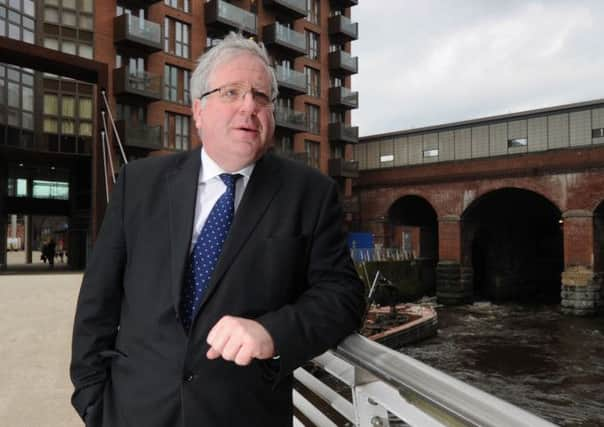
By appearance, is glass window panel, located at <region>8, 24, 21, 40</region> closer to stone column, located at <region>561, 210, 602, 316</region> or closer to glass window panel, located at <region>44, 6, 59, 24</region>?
glass window panel, located at <region>44, 6, 59, 24</region>

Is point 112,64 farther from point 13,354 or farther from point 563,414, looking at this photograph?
point 563,414

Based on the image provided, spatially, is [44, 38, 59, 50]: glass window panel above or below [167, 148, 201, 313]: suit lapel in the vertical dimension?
above

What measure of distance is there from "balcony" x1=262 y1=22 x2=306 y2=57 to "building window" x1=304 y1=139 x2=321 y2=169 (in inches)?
207

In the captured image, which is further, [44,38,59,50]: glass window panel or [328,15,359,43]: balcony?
[328,15,359,43]: balcony

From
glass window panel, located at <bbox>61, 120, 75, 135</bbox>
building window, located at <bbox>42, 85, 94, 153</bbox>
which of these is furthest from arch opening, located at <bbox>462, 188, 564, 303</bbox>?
glass window panel, located at <bbox>61, 120, 75, 135</bbox>

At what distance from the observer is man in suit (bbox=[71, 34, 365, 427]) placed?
1.56 meters

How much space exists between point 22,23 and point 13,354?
19.8 metres

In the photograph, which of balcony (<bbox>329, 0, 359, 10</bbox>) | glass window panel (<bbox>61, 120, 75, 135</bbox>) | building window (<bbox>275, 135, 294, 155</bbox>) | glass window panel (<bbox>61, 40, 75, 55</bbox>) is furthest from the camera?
balcony (<bbox>329, 0, 359, 10</bbox>)

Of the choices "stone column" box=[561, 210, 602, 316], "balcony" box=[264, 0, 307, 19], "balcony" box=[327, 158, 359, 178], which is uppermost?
"balcony" box=[264, 0, 307, 19]

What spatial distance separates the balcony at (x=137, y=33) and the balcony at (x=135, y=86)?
1.23 meters

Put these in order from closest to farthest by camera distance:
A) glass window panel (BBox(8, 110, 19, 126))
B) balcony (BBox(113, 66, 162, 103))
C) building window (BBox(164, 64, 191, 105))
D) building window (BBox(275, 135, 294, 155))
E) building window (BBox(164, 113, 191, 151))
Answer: balcony (BBox(113, 66, 162, 103)) < glass window panel (BBox(8, 110, 19, 126)) < building window (BBox(164, 113, 191, 151)) < building window (BBox(164, 64, 191, 105)) < building window (BBox(275, 135, 294, 155))

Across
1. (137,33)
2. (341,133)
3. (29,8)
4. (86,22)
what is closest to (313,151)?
(341,133)

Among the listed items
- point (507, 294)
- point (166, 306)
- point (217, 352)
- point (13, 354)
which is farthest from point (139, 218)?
point (507, 294)

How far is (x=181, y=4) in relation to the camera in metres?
25.9
